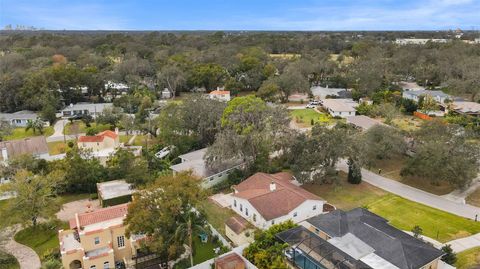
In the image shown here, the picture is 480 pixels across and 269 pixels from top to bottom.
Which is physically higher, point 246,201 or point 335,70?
point 335,70

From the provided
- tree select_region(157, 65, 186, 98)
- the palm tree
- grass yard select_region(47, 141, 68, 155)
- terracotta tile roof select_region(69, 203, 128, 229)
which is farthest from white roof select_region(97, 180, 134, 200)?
tree select_region(157, 65, 186, 98)

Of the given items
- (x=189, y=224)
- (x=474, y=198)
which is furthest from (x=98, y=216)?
(x=474, y=198)

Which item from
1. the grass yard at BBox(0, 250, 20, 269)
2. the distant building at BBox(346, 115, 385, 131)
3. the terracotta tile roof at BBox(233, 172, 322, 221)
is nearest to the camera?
the grass yard at BBox(0, 250, 20, 269)

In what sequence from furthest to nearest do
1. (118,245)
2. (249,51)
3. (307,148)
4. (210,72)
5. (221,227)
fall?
(249,51), (210,72), (307,148), (221,227), (118,245)

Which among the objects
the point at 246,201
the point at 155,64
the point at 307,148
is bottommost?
the point at 246,201

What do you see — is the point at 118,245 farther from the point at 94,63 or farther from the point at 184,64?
the point at 94,63

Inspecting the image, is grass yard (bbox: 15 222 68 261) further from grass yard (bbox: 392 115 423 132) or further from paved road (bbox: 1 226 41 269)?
grass yard (bbox: 392 115 423 132)

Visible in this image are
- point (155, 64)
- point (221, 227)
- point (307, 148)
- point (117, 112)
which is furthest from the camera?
point (155, 64)

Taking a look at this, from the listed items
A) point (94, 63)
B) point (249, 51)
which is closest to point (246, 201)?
point (94, 63)
